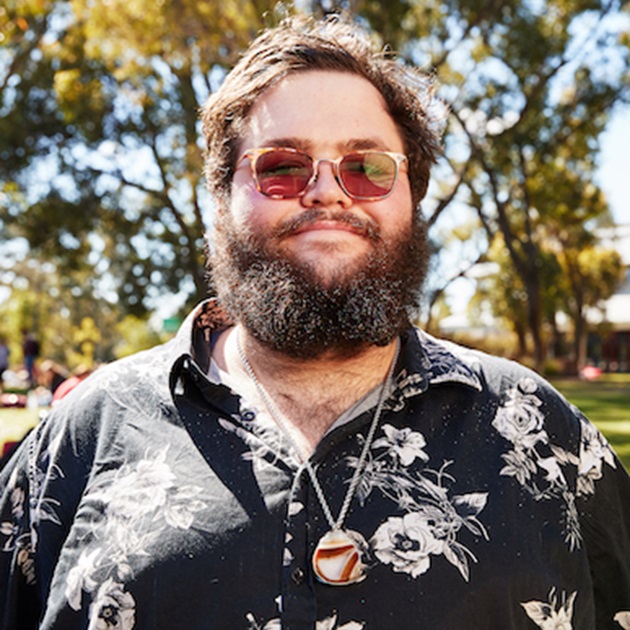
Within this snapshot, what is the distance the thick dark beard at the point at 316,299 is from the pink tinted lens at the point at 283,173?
88 mm

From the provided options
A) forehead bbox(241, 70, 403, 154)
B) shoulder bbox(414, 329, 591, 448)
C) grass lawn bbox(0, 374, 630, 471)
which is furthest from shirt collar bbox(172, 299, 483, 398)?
grass lawn bbox(0, 374, 630, 471)

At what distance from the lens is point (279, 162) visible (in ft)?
6.51

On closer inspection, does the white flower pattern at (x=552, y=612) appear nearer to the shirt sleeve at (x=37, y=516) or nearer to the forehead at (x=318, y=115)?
the shirt sleeve at (x=37, y=516)

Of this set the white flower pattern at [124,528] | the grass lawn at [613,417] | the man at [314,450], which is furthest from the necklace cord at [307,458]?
the grass lawn at [613,417]

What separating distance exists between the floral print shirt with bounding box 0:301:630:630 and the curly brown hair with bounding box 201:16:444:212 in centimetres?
62

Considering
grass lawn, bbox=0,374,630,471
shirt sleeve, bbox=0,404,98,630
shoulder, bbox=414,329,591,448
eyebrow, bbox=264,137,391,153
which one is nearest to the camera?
shirt sleeve, bbox=0,404,98,630

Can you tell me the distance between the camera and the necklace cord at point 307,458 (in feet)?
5.41

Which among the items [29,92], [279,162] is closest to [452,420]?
[279,162]

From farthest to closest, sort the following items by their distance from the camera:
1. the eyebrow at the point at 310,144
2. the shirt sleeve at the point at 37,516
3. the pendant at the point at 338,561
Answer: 1. the eyebrow at the point at 310,144
2. the shirt sleeve at the point at 37,516
3. the pendant at the point at 338,561

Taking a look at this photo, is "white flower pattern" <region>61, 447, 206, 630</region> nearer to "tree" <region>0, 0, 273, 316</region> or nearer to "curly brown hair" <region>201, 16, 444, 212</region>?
"curly brown hair" <region>201, 16, 444, 212</region>

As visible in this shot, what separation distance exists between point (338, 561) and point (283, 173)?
98 centimetres

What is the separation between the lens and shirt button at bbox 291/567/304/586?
1.57 meters

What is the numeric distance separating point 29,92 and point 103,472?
18.8 meters

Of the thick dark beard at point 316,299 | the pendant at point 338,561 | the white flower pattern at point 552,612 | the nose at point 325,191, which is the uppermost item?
the nose at point 325,191
